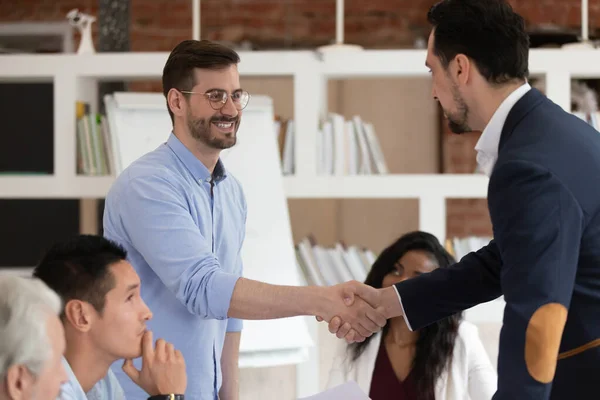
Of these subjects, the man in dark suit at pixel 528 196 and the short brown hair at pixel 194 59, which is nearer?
the man in dark suit at pixel 528 196

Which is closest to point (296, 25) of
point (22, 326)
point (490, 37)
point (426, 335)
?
point (426, 335)

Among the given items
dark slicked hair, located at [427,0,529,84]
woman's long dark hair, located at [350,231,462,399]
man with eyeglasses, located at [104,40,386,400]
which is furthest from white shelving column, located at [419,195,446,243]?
dark slicked hair, located at [427,0,529,84]

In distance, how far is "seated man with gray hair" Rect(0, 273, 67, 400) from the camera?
59.7 inches

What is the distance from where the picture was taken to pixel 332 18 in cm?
622

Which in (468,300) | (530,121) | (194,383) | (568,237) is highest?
(530,121)

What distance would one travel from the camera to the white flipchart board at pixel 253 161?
4109 mm

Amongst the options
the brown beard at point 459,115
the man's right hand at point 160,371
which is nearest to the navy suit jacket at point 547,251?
the brown beard at point 459,115

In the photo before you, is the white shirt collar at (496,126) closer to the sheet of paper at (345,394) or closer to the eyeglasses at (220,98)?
the sheet of paper at (345,394)

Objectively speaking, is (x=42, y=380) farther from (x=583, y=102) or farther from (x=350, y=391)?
(x=583, y=102)

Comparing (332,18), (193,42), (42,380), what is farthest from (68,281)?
(332,18)

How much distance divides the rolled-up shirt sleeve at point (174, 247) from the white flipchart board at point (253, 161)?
1833mm

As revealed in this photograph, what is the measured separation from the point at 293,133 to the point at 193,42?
6.18ft

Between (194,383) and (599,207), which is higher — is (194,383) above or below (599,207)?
below

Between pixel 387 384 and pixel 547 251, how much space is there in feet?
5.29
